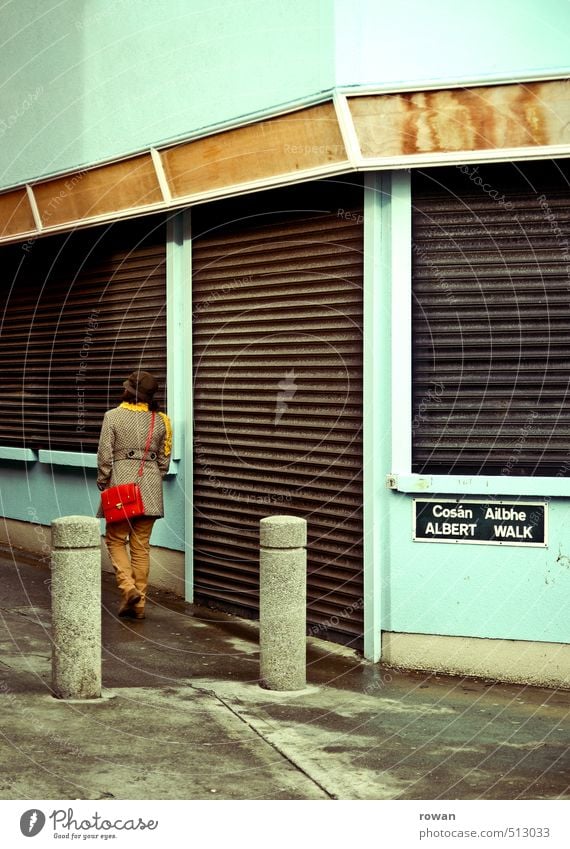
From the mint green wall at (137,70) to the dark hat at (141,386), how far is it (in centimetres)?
194

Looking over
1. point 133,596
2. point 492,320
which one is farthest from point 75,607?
point 492,320

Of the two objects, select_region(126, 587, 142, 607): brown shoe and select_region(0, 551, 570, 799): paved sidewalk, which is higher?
select_region(126, 587, 142, 607): brown shoe

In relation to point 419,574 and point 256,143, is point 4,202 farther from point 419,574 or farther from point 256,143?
point 419,574

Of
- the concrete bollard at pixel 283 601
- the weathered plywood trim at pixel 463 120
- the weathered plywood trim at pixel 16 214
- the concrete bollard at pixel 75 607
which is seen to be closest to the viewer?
the concrete bollard at pixel 75 607

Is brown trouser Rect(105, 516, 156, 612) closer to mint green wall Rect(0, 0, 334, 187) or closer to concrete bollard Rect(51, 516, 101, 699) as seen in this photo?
concrete bollard Rect(51, 516, 101, 699)

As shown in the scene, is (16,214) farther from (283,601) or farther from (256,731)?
(256,731)

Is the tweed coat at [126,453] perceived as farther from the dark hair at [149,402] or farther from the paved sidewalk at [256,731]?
the paved sidewalk at [256,731]

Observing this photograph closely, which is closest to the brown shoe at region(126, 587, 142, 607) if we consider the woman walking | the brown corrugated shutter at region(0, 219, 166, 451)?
the woman walking

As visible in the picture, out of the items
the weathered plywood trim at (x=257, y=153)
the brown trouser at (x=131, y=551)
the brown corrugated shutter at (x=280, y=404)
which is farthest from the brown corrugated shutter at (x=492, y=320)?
the brown trouser at (x=131, y=551)

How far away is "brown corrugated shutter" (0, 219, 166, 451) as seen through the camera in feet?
37.8

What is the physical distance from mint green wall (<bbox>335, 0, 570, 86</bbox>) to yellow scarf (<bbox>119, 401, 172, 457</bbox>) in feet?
9.81

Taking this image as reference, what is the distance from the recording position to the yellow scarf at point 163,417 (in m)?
10.0

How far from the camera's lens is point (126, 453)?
9.98 meters

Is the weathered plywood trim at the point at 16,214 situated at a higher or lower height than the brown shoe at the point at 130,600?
higher
